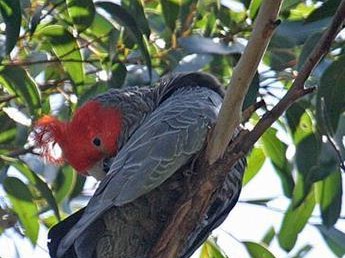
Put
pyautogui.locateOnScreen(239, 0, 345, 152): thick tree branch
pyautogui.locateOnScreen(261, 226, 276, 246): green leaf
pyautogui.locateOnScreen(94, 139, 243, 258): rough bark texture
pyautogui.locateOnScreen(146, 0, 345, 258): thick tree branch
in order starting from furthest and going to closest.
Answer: pyautogui.locateOnScreen(261, 226, 276, 246): green leaf → pyautogui.locateOnScreen(94, 139, 243, 258): rough bark texture → pyautogui.locateOnScreen(146, 0, 345, 258): thick tree branch → pyautogui.locateOnScreen(239, 0, 345, 152): thick tree branch

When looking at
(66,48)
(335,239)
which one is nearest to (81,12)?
(66,48)

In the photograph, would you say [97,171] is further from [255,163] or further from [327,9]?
[327,9]

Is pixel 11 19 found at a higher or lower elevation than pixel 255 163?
higher

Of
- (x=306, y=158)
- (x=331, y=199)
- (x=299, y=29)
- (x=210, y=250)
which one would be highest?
(x=299, y=29)

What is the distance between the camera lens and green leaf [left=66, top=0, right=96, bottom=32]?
319 cm

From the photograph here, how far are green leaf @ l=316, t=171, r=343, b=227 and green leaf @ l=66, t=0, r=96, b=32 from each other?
81cm

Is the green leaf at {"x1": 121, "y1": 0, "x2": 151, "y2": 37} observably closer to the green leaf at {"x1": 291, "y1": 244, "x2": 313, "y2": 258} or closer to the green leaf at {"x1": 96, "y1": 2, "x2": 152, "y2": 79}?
the green leaf at {"x1": 96, "y1": 2, "x2": 152, "y2": 79}

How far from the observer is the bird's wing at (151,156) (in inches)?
112

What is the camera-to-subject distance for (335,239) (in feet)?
11.1

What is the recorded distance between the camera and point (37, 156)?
334 cm

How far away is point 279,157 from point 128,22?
63cm

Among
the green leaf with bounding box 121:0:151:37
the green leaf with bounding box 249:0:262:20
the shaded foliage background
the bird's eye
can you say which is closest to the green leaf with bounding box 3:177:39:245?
the shaded foliage background

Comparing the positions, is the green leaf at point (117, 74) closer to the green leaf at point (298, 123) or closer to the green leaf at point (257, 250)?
the green leaf at point (298, 123)

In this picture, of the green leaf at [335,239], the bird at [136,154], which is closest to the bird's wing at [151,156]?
the bird at [136,154]
